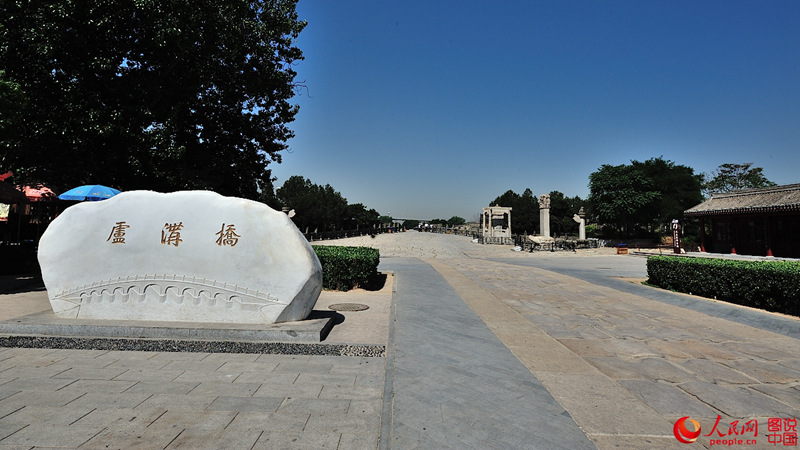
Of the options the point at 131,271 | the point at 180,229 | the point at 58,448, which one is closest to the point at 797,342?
the point at 58,448

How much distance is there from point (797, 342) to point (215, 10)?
53.0 ft

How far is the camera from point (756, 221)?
2477 cm

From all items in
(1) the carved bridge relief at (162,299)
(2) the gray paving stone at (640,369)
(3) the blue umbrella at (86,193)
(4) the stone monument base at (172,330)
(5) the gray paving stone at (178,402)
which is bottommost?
(2) the gray paving stone at (640,369)

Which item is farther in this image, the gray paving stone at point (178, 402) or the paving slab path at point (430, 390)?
the gray paving stone at point (178, 402)

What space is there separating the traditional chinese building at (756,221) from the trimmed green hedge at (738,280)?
17116mm

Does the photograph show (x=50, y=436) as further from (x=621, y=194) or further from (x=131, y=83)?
(x=621, y=194)

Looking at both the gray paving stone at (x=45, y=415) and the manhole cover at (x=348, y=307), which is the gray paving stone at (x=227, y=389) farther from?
the manhole cover at (x=348, y=307)

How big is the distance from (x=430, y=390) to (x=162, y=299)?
4320mm

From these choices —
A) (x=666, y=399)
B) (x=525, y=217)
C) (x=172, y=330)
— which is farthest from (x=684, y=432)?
(x=525, y=217)

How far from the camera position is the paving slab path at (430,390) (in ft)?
9.88

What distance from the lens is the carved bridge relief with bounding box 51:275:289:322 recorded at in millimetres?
5617

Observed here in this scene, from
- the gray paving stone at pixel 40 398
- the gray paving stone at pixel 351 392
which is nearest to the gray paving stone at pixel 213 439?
the gray paving stone at pixel 351 392

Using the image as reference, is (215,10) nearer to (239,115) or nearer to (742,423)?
(239,115)

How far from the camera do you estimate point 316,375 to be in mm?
4293
